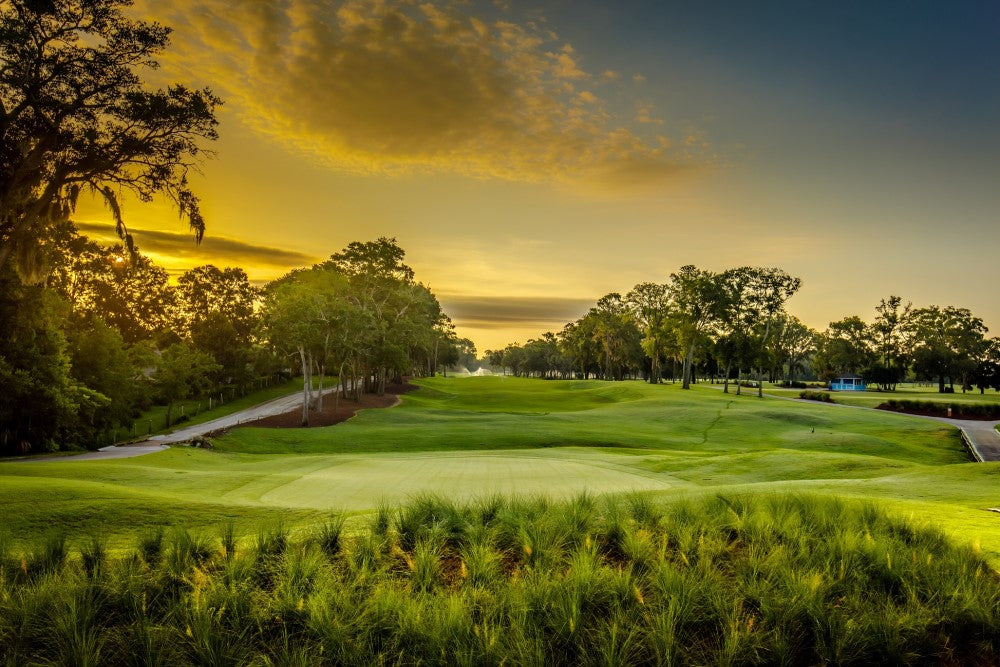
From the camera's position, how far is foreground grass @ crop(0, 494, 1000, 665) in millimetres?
4812

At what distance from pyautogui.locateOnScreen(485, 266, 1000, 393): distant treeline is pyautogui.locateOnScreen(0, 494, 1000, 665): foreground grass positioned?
73221 mm

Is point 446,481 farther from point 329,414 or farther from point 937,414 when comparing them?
point 937,414

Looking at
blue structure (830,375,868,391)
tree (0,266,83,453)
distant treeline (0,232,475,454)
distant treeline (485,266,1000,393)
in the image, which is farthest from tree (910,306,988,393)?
tree (0,266,83,453)

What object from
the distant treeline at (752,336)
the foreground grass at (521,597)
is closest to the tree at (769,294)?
the distant treeline at (752,336)

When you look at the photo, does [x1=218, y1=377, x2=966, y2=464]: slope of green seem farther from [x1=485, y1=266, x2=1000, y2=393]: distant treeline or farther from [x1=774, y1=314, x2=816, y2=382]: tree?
[x1=774, y1=314, x2=816, y2=382]: tree

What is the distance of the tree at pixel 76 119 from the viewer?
16.5 metres

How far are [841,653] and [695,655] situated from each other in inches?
49.0

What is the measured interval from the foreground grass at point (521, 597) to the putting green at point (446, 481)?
5068 mm

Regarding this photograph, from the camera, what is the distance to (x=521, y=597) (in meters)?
5.40

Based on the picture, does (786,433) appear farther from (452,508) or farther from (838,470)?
(452,508)

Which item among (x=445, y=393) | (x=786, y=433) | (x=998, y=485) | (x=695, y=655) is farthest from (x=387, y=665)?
(x=445, y=393)

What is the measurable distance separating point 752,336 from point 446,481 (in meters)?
71.0

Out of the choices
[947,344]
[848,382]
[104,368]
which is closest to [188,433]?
[104,368]

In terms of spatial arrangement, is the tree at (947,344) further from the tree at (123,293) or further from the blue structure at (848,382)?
the tree at (123,293)
